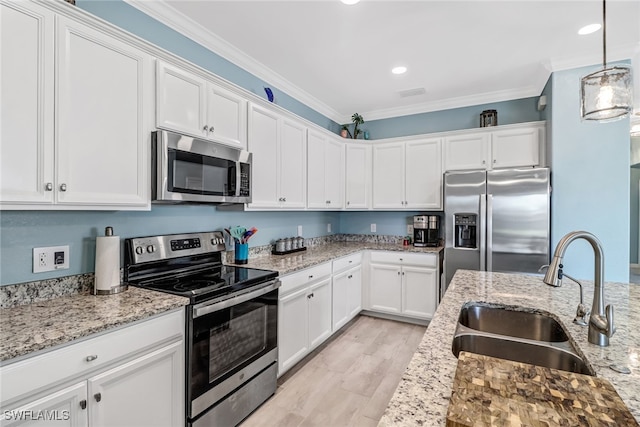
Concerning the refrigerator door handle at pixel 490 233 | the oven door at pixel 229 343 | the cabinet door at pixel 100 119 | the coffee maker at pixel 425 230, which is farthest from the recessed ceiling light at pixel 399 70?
the oven door at pixel 229 343

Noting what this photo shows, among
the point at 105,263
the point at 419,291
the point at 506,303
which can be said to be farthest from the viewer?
the point at 419,291

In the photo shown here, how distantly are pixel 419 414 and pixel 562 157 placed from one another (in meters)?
3.31

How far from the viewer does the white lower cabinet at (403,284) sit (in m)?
3.57

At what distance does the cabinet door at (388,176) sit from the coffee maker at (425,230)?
0.98 feet

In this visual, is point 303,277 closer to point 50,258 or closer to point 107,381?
point 107,381

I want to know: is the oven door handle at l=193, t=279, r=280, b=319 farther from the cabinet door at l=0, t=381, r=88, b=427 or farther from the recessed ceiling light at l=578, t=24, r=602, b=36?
the recessed ceiling light at l=578, t=24, r=602, b=36

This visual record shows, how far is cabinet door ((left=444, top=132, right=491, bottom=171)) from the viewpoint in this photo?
3.61 meters

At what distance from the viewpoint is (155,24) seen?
7.11 feet

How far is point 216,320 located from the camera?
1751 mm

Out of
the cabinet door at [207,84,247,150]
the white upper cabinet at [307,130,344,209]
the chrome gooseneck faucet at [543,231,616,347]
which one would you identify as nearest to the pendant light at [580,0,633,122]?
the chrome gooseneck faucet at [543,231,616,347]

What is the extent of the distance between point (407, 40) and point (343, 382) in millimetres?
2837

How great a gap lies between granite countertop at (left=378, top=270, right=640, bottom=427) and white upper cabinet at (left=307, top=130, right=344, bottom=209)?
1.90 m

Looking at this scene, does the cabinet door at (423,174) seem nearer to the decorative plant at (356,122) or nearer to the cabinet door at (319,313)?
the decorative plant at (356,122)

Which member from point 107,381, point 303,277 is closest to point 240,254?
point 303,277
